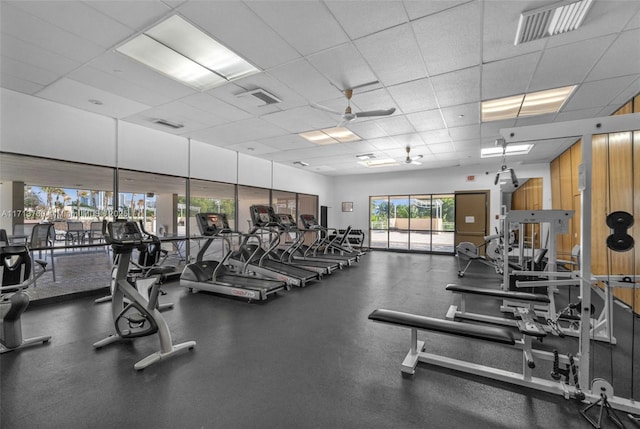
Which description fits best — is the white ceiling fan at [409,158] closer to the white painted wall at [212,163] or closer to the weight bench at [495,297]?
the weight bench at [495,297]

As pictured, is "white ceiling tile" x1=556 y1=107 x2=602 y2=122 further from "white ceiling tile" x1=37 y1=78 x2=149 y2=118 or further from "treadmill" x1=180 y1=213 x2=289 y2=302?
"white ceiling tile" x1=37 y1=78 x2=149 y2=118

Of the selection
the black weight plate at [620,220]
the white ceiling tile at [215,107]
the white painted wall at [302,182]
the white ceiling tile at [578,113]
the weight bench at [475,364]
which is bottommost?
the weight bench at [475,364]

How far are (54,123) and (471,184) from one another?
10940mm

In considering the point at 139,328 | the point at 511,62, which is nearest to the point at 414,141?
the point at 511,62

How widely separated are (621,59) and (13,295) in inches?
276

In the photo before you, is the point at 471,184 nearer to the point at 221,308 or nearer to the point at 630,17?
the point at 630,17

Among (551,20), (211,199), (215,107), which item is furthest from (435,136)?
(211,199)

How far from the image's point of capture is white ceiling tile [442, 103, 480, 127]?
454cm

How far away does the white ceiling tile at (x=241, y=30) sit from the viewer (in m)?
2.43

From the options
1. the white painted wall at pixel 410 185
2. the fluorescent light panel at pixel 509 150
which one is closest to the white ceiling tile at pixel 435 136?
the fluorescent light panel at pixel 509 150

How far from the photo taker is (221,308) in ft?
14.1

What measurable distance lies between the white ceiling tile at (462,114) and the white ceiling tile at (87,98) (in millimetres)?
5069

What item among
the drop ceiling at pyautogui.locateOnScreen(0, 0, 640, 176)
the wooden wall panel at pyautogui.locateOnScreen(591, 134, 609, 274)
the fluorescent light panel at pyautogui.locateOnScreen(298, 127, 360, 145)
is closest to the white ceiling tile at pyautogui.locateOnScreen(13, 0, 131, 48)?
the drop ceiling at pyautogui.locateOnScreen(0, 0, 640, 176)

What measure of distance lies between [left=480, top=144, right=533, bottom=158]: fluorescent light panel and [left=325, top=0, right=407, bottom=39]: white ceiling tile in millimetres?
5776
